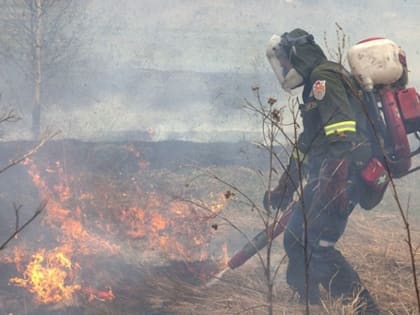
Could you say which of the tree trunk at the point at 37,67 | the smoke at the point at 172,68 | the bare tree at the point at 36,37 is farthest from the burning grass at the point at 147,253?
the smoke at the point at 172,68

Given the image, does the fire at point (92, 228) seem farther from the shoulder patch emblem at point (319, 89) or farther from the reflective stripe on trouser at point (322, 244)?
the shoulder patch emblem at point (319, 89)

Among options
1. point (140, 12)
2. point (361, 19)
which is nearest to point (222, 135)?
point (140, 12)

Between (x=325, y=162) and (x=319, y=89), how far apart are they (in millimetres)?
542

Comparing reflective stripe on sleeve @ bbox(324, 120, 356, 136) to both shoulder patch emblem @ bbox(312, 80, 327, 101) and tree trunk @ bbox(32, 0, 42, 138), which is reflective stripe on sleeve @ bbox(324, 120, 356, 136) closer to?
shoulder patch emblem @ bbox(312, 80, 327, 101)

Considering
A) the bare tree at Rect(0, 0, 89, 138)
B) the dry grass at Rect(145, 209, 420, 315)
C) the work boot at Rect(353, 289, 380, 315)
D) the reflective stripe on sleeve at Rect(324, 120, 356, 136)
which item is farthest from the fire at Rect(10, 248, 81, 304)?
the bare tree at Rect(0, 0, 89, 138)

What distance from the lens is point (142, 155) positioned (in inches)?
441

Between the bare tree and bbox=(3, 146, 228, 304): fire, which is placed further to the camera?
the bare tree

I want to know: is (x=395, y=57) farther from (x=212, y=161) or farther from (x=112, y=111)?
(x=112, y=111)

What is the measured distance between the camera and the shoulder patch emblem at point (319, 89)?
370cm

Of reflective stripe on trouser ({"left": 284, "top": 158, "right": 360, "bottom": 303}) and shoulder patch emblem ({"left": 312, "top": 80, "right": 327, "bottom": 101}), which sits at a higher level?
shoulder patch emblem ({"left": 312, "top": 80, "right": 327, "bottom": 101})

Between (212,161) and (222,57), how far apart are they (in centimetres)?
1200

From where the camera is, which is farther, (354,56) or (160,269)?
(160,269)

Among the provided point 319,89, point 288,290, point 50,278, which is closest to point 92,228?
point 50,278

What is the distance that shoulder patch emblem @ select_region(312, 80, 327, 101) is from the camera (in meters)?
3.70
